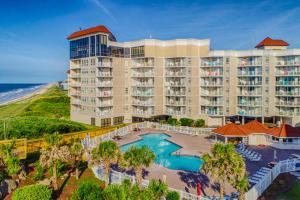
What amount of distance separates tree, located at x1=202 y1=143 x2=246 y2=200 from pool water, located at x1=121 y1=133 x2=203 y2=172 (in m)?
9.42

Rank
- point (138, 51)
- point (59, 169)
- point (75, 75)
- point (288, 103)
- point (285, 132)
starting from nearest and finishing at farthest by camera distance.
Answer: point (59, 169), point (285, 132), point (288, 103), point (138, 51), point (75, 75)

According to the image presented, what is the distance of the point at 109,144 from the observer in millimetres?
20797

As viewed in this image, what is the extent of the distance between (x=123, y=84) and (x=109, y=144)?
31141 mm

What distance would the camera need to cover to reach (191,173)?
24.6 meters

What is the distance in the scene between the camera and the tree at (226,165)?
16.5m

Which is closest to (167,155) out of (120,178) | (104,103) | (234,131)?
(234,131)

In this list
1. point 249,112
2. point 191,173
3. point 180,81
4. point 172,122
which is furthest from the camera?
point 180,81

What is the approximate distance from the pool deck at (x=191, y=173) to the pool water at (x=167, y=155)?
829 millimetres

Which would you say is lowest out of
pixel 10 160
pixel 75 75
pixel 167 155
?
pixel 167 155

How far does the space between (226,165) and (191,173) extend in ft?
27.6

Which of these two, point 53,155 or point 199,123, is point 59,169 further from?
point 199,123

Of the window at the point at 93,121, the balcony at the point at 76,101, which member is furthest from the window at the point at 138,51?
the window at the point at 93,121

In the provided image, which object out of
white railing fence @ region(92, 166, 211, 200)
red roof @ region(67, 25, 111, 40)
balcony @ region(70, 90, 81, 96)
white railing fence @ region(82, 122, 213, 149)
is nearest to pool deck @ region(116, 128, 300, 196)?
white railing fence @ region(82, 122, 213, 149)

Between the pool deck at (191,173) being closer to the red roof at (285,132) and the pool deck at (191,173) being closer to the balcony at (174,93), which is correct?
the red roof at (285,132)
